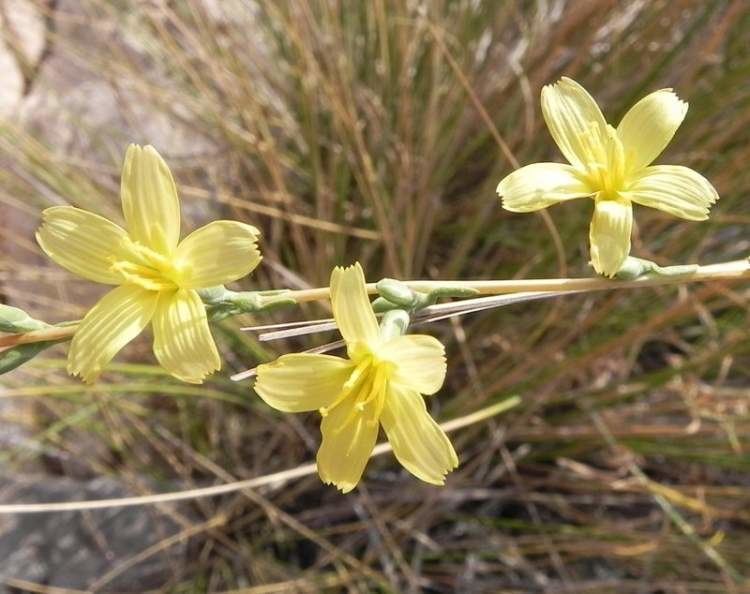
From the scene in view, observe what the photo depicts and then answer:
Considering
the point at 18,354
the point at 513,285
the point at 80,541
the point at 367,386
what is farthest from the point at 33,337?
the point at 80,541

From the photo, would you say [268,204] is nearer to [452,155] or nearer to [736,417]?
[452,155]

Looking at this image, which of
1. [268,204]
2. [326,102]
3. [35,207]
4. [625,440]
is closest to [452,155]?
[326,102]

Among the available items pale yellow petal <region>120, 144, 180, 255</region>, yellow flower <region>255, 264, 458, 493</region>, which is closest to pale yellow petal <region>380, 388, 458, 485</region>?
yellow flower <region>255, 264, 458, 493</region>

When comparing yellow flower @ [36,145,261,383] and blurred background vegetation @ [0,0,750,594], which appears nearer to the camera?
yellow flower @ [36,145,261,383]

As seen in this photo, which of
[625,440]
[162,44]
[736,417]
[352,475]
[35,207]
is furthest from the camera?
[162,44]

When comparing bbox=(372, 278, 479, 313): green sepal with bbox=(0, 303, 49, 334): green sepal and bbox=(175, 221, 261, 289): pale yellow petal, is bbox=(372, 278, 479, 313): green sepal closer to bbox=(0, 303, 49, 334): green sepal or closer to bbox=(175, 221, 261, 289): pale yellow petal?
bbox=(175, 221, 261, 289): pale yellow petal

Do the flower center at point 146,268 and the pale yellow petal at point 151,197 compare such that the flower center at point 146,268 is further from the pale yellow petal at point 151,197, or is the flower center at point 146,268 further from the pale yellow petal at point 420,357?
the pale yellow petal at point 420,357
